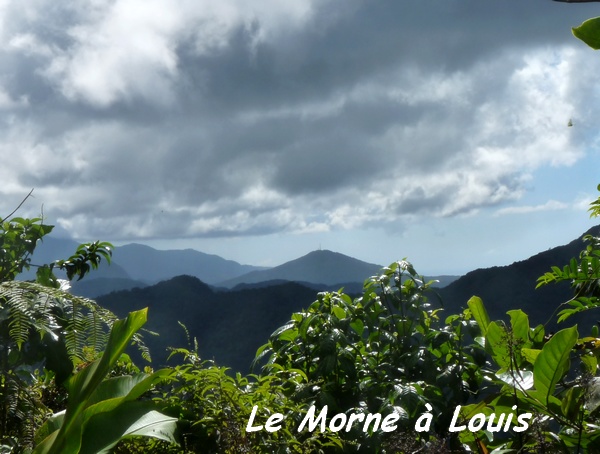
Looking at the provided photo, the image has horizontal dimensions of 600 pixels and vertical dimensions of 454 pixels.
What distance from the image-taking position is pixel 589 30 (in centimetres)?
123

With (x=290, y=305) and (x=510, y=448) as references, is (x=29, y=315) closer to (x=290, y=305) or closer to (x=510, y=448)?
(x=510, y=448)

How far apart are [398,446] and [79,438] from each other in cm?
80

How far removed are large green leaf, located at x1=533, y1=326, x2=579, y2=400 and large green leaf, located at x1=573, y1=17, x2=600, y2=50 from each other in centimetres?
64

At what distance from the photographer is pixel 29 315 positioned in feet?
5.62

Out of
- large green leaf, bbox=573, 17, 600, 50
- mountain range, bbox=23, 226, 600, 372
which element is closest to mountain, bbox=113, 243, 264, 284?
mountain range, bbox=23, 226, 600, 372

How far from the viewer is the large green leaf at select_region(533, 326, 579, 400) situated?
147 cm

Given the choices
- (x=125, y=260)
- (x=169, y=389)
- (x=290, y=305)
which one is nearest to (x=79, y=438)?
(x=169, y=389)

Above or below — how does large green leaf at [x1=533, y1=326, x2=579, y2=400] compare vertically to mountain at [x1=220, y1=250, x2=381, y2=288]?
below

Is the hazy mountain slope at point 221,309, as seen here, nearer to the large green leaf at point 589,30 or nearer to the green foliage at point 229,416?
the green foliage at point 229,416

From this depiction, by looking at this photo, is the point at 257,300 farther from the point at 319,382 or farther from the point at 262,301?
the point at 319,382

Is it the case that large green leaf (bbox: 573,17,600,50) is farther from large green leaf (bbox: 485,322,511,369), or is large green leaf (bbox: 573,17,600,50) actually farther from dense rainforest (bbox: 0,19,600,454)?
large green leaf (bbox: 485,322,511,369)

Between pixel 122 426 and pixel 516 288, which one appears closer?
pixel 122 426

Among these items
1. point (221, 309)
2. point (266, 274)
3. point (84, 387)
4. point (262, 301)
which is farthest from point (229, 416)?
point (266, 274)

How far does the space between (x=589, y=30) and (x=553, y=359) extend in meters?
0.74
